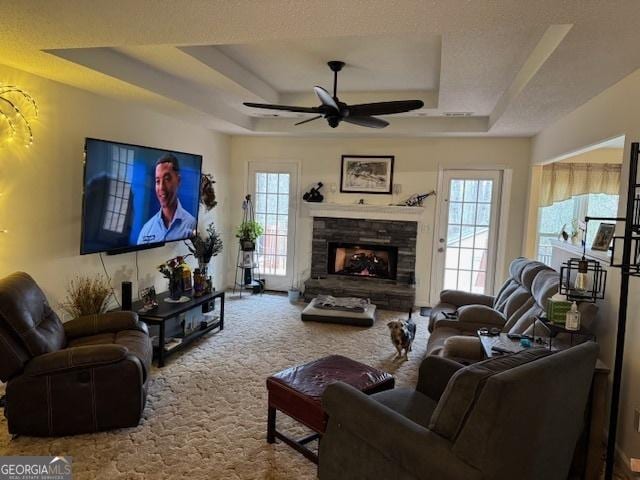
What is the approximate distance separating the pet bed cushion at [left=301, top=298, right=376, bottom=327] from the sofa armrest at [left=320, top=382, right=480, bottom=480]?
298 centimetres

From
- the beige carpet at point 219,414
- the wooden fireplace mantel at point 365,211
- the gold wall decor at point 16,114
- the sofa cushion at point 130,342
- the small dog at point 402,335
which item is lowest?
the beige carpet at point 219,414

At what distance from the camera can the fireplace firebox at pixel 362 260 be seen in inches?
255

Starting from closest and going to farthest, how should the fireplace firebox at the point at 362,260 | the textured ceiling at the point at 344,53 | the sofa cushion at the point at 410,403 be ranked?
the textured ceiling at the point at 344,53
the sofa cushion at the point at 410,403
the fireplace firebox at the point at 362,260

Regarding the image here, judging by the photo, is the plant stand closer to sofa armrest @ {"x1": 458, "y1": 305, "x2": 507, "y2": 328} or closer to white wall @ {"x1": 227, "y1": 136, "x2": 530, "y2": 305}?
white wall @ {"x1": 227, "y1": 136, "x2": 530, "y2": 305}

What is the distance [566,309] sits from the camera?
108 inches

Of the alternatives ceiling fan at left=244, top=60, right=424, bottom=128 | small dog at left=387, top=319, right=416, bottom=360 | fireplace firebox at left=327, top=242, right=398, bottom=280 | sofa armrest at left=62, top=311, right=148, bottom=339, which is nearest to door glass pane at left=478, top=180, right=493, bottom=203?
fireplace firebox at left=327, top=242, right=398, bottom=280

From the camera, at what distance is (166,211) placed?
485 cm

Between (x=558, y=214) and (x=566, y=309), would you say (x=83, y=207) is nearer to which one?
(x=566, y=309)

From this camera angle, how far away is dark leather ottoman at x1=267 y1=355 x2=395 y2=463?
8.05 feet

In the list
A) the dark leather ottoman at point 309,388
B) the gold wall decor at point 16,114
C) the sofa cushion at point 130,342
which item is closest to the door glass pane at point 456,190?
the dark leather ottoman at point 309,388

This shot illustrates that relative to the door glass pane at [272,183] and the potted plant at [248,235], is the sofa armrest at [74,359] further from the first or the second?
the door glass pane at [272,183]

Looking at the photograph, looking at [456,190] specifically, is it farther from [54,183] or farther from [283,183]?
[54,183]

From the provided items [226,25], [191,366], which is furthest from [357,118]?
[191,366]

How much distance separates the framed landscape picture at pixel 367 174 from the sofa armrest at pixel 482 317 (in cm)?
283
